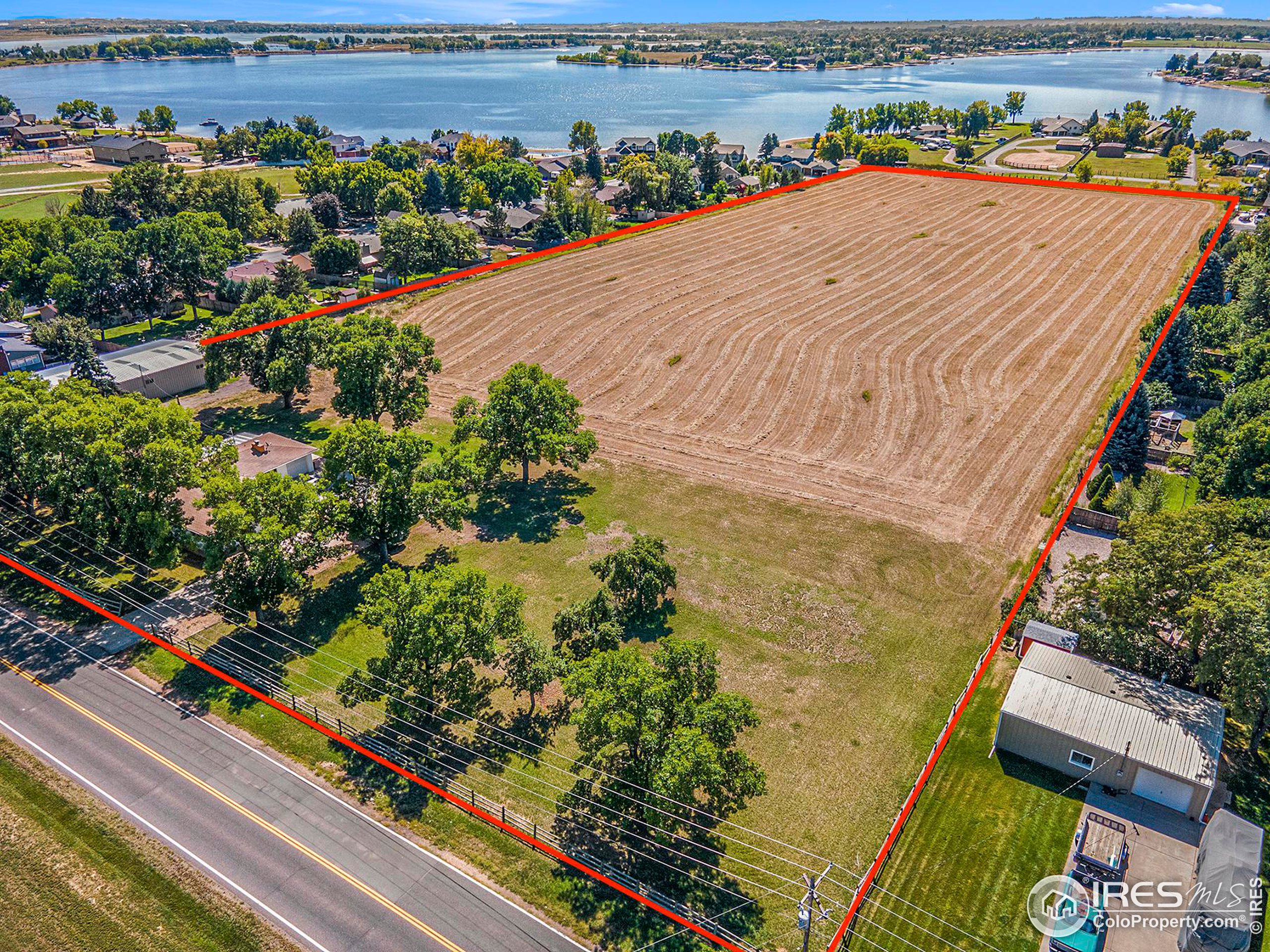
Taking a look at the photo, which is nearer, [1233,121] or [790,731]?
[790,731]

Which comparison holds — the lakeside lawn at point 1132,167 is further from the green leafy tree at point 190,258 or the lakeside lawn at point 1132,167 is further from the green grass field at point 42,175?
the green grass field at point 42,175

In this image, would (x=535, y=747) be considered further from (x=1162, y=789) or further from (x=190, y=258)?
(x=190, y=258)

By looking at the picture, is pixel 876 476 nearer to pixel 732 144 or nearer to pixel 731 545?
pixel 731 545

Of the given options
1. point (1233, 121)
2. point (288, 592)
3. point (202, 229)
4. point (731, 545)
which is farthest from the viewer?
point (1233, 121)

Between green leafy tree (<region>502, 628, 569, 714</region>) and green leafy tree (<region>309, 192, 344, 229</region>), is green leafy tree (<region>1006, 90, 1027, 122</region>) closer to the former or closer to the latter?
green leafy tree (<region>309, 192, 344, 229</region>)

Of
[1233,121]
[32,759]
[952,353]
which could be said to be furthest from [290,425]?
[1233,121]

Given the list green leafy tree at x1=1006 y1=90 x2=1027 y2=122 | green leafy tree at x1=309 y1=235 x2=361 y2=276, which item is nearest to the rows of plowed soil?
green leafy tree at x1=309 y1=235 x2=361 y2=276
